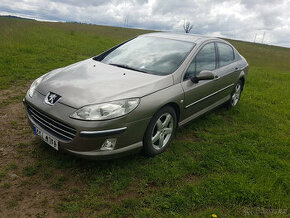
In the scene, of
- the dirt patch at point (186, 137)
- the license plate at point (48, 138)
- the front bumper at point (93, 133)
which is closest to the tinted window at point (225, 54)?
the dirt patch at point (186, 137)

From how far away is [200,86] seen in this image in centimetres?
359

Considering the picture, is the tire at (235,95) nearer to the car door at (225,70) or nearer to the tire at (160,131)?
the car door at (225,70)

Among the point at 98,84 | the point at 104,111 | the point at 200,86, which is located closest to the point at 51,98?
the point at 98,84

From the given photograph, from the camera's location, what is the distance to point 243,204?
2.54m

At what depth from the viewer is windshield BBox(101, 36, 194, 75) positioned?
3.29 m

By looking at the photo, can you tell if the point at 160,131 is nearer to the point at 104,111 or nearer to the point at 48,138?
the point at 104,111

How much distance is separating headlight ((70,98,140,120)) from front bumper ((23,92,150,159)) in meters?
0.05

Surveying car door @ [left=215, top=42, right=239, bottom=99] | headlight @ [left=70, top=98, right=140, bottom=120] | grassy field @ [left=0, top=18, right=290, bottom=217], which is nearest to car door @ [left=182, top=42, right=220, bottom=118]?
car door @ [left=215, top=42, right=239, bottom=99]

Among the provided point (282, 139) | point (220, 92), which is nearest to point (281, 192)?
point (282, 139)

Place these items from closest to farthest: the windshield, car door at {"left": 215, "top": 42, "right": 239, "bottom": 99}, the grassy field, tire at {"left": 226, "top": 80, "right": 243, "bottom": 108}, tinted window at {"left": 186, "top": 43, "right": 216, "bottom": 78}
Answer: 1. the grassy field
2. the windshield
3. tinted window at {"left": 186, "top": 43, "right": 216, "bottom": 78}
4. car door at {"left": 215, "top": 42, "right": 239, "bottom": 99}
5. tire at {"left": 226, "top": 80, "right": 243, "bottom": 108}

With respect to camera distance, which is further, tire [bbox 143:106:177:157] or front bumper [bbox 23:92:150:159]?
tire [bbox 143:106:177:157]

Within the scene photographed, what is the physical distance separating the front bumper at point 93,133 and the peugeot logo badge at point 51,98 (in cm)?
5

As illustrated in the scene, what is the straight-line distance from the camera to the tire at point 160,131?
9.40 ft

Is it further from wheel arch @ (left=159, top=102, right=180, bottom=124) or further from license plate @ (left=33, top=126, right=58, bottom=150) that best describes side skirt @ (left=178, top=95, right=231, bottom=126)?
license plate @ (left=33, top=126, right=58, bottom=150)
